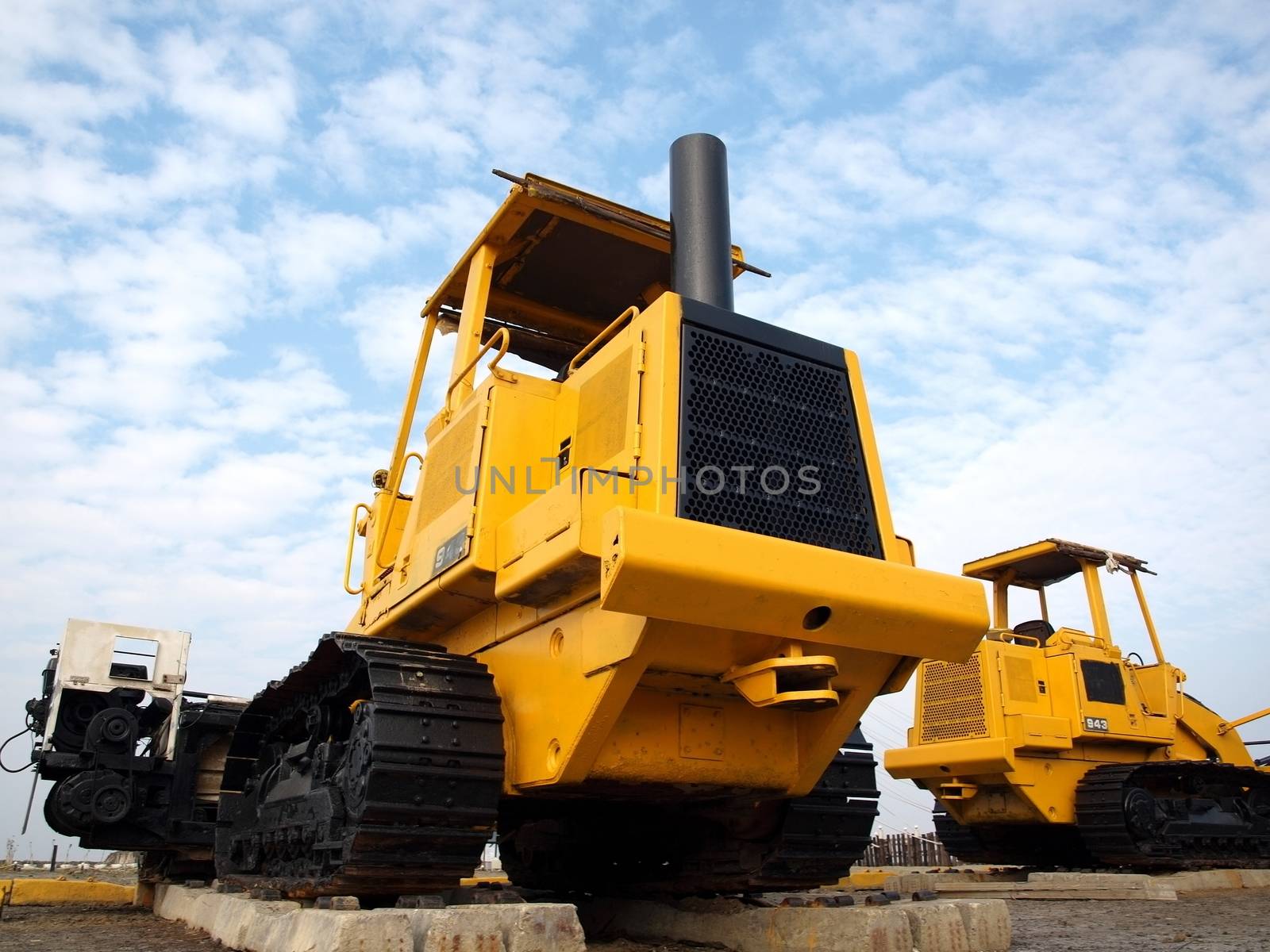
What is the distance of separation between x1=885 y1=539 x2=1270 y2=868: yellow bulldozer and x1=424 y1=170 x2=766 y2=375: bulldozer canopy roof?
17.4 feet

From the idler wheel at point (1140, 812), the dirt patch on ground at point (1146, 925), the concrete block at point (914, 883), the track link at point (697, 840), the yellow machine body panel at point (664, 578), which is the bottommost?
the dirt patch on ground at point (1146, 925)

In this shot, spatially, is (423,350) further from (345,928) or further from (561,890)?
(345,928)

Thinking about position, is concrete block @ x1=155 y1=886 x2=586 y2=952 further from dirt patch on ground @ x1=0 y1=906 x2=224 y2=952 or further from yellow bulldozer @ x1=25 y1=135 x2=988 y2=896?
dirt patch on ground @ x1=0 y1=906 x2=224 y2=952

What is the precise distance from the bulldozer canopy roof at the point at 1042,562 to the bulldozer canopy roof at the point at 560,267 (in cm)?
676

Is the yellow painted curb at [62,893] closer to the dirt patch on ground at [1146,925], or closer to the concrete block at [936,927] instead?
the concrete block at [936,927]

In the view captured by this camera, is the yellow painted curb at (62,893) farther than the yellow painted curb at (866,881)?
No

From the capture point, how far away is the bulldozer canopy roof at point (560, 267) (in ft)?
20.8

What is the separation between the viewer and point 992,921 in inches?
198

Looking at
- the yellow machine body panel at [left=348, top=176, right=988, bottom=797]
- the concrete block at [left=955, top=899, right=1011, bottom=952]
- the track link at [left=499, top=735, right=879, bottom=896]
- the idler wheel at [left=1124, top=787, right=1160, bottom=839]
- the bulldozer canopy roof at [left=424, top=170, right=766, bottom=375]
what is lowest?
the concrete block at [left=955, top=899, right=1011, bottom=952]

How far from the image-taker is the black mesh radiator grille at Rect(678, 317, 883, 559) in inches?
173

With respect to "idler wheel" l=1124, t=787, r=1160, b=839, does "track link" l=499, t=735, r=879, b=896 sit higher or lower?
lower

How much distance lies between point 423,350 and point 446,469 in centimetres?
183
